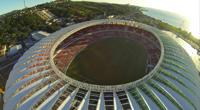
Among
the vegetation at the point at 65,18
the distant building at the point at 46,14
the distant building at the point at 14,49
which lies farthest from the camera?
the distant building at the point at 46,14

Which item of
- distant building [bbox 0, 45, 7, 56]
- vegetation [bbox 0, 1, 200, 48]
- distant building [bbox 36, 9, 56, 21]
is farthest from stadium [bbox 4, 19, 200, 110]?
distant building [bbox 36, 9, 56, 21]

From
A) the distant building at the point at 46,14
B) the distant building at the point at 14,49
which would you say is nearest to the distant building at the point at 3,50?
A: the distant building at the point at 14,49

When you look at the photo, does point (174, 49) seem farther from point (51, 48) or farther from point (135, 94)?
point (51, 48)

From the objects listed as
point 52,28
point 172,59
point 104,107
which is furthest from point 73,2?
point 104,107

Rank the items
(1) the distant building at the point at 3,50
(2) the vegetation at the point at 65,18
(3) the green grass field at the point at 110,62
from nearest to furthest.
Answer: (3) the green grass field at the point at 110,62 < (1) the distant building at the point at 3,50 < (2) the vegetation at the point at 65,18

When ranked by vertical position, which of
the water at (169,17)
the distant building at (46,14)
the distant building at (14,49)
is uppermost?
the water at (169,17)

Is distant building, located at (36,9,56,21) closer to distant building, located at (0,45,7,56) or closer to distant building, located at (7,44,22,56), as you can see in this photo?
distant building, located at (0,45,7,56)

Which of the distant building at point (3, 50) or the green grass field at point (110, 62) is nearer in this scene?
the green grass field at point (110, 62)

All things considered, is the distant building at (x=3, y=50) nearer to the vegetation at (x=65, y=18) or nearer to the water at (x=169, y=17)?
the vegetation at (x=65, y=18)
